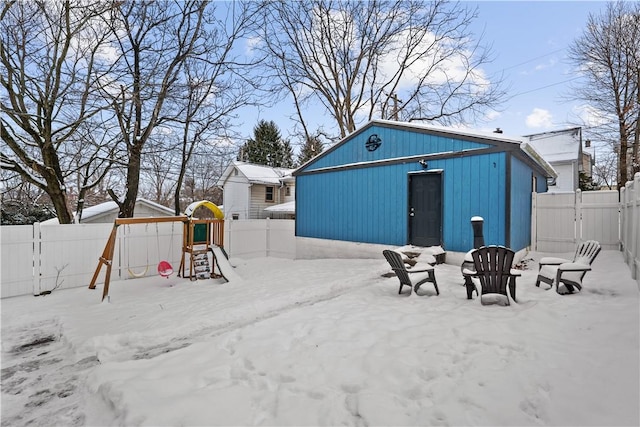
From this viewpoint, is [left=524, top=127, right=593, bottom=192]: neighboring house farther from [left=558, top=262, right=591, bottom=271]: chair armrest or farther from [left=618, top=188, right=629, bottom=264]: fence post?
[left=558, top=262, right=591, bottom=271]: chair armrest

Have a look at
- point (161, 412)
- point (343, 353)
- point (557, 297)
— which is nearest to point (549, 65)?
point (557, 297)

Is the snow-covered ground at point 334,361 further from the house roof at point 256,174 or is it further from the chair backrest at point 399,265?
the house roof at point 256,174

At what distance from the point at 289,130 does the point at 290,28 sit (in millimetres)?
4910

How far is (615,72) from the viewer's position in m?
13.3

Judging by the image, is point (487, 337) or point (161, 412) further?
point (487, 337)

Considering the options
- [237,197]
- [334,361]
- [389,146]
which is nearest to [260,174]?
[237,197]

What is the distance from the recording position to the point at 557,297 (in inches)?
166

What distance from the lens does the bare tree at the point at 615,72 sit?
Answer: 12.6 metres

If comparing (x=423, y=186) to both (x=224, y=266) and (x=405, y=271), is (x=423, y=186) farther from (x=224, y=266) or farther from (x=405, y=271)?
(x=224, y=266)

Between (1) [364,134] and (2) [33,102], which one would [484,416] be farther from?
(2) [33,102]

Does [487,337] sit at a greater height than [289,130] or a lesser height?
lesser

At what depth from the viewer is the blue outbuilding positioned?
669 centimetres

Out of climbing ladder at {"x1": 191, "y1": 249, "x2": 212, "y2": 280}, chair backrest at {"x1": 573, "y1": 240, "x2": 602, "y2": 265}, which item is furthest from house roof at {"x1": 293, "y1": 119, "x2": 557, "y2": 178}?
climbing ladder at {"x1": 191, "y1": 249, "x2": 212, "y2": 280}

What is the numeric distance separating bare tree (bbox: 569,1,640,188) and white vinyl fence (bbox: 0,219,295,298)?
17576mm
